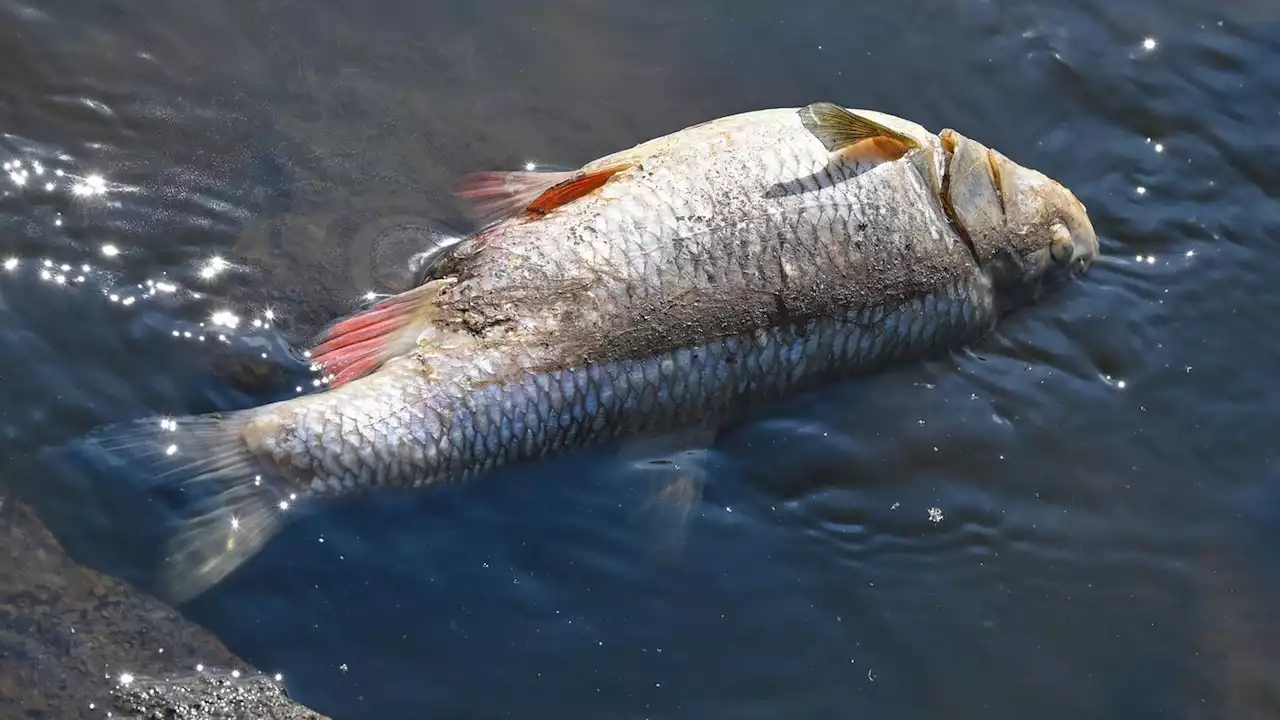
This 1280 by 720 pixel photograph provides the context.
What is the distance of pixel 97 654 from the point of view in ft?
13.4

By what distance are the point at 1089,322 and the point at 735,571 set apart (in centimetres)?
216

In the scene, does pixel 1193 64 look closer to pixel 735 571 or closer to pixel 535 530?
pixel 735 571

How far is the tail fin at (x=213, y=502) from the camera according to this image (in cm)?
431

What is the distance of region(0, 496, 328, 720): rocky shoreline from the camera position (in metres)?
3.97

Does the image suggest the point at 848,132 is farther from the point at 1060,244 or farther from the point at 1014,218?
the point at 1060,244

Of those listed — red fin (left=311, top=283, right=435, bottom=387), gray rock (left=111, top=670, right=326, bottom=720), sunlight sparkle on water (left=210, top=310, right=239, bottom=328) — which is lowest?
→ gray rock (left=111, top=670, right=326, bottom=720)

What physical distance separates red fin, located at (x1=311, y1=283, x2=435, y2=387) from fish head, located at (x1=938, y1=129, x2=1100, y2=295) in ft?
7.16

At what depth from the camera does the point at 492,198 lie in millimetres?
5445

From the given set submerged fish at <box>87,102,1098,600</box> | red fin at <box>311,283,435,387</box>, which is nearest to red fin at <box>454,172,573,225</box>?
submerged fish at <box>87,102,1098,600</box>

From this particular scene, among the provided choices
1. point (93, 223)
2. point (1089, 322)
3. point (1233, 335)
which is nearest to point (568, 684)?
point (93, 223)

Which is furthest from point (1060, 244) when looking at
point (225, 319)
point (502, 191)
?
point (225, 319)

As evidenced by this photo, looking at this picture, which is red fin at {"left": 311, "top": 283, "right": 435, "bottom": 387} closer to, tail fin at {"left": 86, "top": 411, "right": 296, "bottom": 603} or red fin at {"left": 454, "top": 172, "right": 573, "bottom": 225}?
tail fin at {"left": 86, "top": 411, "right": 296, "bottom": 603}

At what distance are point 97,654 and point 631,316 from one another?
209 centimetres

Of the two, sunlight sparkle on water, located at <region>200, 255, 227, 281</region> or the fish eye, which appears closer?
sunlight sparkle on water, located at <region>200, 255, 227, 281</region>
